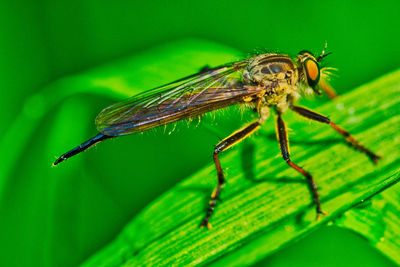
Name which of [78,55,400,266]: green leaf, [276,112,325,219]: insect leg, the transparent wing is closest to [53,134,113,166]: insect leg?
the transparent wing

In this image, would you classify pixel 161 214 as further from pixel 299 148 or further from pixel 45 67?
pixel 45 67

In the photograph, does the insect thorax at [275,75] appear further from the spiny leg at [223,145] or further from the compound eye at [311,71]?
the spiny leg at [223,145]

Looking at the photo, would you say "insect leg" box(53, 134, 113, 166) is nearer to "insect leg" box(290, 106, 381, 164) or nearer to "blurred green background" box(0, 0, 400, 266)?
"blurred green background" box(0, 0, 400, 266)

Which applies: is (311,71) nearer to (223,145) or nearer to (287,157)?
(287,157)

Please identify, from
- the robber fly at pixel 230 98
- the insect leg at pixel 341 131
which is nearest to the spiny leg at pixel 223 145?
the robber fly at pixel 230 98

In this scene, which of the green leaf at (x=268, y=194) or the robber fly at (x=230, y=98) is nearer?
the green leaf at (x=268, y=194)

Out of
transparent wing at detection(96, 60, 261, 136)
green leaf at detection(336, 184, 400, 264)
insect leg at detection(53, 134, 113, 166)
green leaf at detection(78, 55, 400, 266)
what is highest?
transparent wing at detection(96, 60, 261, 136)
